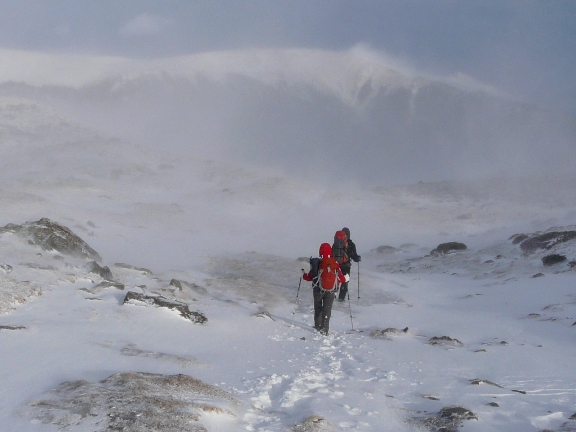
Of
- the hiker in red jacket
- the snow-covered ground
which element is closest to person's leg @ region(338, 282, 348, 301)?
the snow-covered ground

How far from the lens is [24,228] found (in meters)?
16.1

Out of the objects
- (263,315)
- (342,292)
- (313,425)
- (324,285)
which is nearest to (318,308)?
(324,285)

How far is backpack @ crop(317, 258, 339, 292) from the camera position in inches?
468

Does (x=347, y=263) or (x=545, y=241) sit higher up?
(x=545, y=241)

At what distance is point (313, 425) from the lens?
5918 millimetres

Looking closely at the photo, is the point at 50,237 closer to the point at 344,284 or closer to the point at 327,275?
the point at 327,275

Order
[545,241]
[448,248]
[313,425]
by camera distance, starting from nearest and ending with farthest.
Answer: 1. [313,425]
2. [545,241]
3. [448,248]

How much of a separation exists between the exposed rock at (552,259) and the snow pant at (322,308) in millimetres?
14094

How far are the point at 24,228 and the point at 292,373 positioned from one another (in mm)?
12303

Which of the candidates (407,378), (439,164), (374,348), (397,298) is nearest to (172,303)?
(374,348)

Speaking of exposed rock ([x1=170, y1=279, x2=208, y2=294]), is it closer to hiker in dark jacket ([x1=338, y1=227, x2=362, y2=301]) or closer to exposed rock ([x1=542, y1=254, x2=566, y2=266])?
hiker in dark jacket ([x1=338, y1=227, x2=362, y2=301])

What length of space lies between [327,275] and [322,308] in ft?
2.88

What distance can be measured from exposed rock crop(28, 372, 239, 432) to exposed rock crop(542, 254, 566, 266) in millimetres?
19310

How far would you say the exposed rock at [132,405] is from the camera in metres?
4.95
